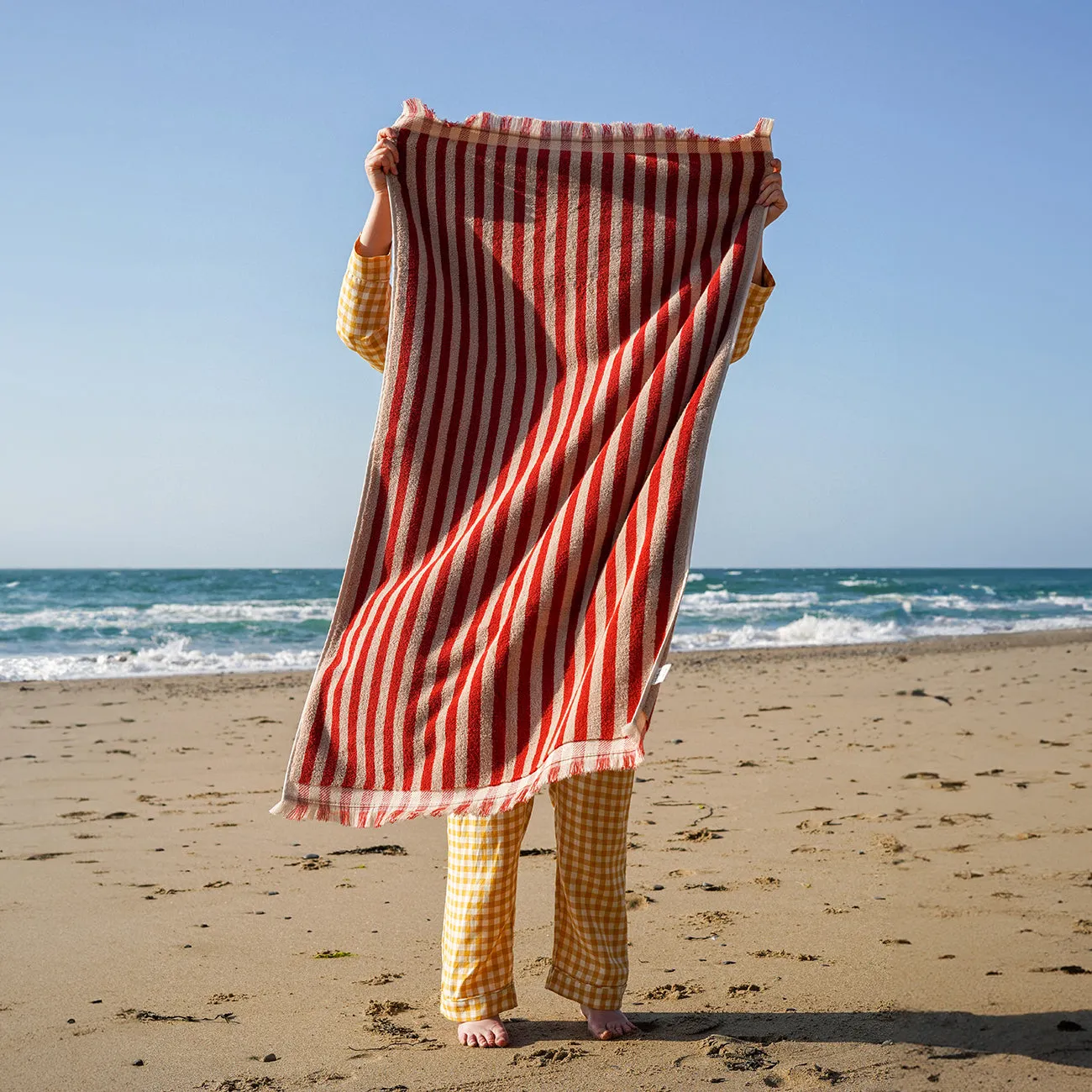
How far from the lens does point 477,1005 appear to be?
2662mm

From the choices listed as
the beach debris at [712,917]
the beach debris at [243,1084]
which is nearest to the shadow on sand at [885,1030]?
the beach debris at [243,1084]

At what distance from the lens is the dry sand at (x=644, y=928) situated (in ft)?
8.34

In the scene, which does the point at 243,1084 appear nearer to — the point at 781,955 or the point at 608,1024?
the point at 608,1024

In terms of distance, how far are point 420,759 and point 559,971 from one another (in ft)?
2.41

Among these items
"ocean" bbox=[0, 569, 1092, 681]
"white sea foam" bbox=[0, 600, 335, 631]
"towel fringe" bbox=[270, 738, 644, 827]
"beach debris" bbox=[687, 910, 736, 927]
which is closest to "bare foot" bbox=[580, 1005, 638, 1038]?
"towel fringe" bbox=[270, 738, 644, 827]

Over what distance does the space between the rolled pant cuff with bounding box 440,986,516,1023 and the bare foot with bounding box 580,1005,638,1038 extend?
0.21 metres

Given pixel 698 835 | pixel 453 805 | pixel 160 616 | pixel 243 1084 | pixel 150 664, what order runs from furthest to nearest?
pixel 160 616
pixel 150 664
pixel 698 835
pixel 453 805
pixel 243 1084

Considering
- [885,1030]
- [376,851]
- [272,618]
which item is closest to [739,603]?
[272,618]

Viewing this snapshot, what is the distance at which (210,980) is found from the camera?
310 centimetres

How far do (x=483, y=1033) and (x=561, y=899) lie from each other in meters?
0.38

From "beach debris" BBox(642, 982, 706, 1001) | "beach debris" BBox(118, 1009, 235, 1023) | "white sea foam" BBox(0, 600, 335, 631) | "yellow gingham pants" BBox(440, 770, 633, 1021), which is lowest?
"white sea foam" BBox(0, 600, 335, 631)

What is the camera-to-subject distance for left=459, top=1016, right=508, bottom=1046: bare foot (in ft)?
8.66

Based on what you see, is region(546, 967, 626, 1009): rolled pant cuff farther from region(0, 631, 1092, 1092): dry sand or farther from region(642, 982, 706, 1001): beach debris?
region(642, 982, 706, 1001): beach debris

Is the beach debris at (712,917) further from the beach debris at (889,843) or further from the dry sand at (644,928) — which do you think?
the beach debris at (889,843)
